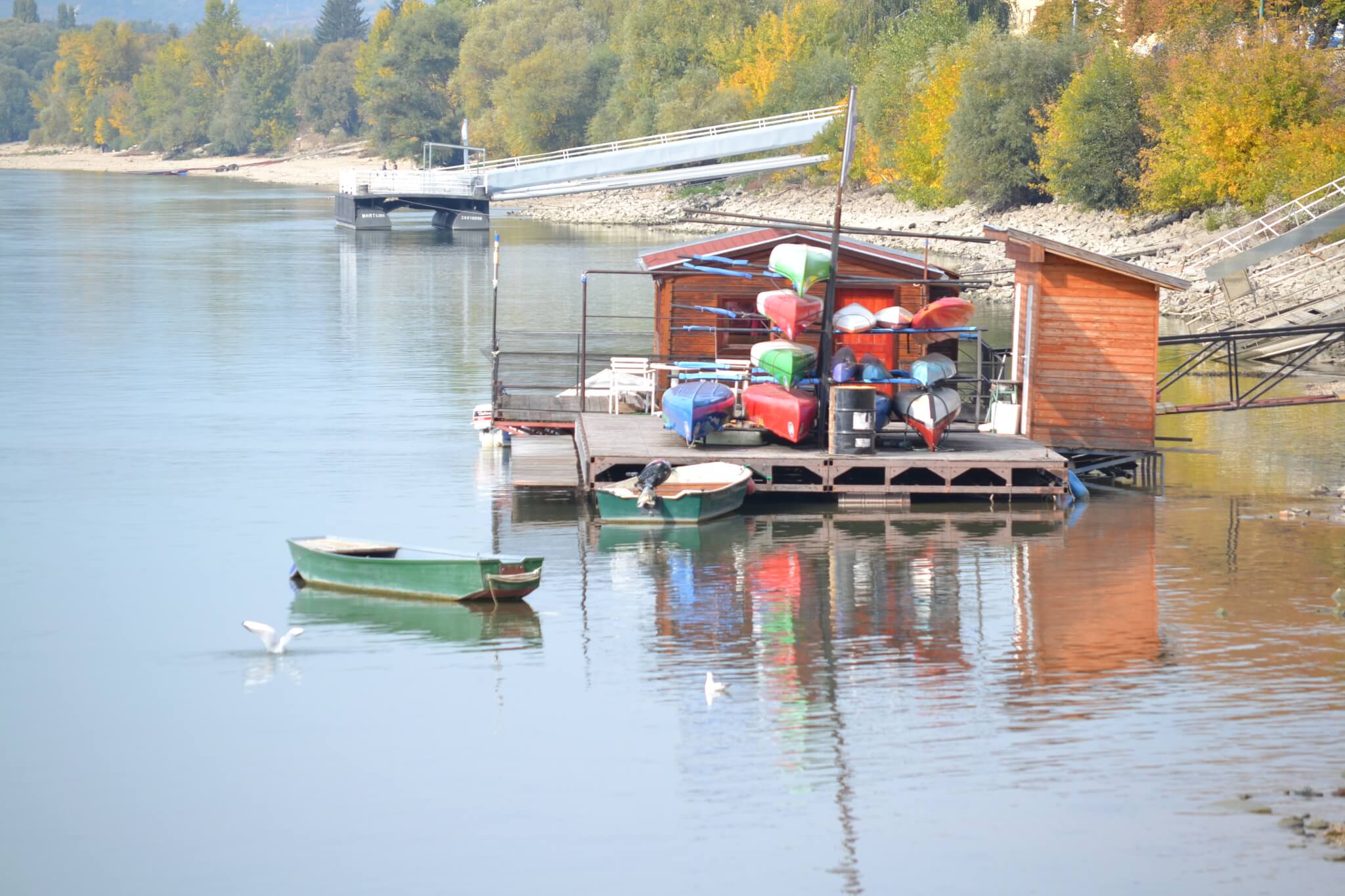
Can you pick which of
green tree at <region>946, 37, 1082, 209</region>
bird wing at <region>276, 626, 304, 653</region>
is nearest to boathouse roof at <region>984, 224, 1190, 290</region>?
bird wing at <region>276, 626, 304, 653</region>

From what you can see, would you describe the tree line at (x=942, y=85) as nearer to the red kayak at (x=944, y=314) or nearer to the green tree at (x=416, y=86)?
the green tree at (x=416, y=86)

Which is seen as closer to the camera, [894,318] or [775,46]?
[894,318]

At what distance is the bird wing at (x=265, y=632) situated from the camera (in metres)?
17.7

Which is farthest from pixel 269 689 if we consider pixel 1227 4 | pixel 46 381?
pixel 1227 4

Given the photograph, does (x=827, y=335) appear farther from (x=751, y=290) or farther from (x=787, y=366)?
(x=751, y=290)

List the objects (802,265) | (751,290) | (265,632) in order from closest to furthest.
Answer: (265,632) < (802,265) < (751,290)

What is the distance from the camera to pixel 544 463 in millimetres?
25766

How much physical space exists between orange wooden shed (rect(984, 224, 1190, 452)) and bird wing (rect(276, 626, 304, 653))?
12.5 meters

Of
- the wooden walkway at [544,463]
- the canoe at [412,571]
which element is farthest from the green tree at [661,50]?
the canoe at [412,571]

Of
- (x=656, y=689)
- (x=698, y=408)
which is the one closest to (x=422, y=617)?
(x=656, y=689)

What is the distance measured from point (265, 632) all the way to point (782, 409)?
9.31 meters

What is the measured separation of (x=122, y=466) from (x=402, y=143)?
365ft

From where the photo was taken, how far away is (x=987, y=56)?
235 ft

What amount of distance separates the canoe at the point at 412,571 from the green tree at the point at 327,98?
165 m
